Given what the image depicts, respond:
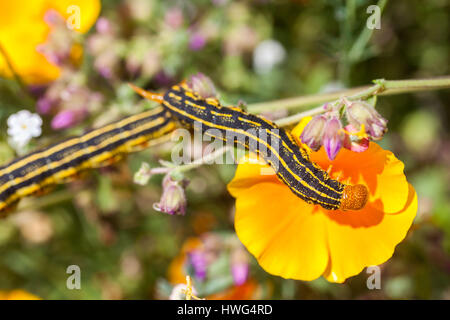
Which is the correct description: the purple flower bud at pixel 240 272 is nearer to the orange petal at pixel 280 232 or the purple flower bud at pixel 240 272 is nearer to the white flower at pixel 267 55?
the orange petal at pixel 280 232

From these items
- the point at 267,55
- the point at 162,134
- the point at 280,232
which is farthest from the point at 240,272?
the point at 267,55

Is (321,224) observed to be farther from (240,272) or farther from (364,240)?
(240,272)

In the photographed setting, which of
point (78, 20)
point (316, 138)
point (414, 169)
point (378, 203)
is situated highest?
point (78, 20)

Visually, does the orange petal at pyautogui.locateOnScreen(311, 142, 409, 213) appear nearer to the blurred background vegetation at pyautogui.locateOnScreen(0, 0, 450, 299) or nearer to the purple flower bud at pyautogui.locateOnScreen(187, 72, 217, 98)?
the purple flower bud at pyautogui.locateOnScreen(187, 72, 217, 98)

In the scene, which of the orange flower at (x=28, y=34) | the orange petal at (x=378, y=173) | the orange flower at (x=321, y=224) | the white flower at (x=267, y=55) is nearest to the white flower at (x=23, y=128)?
the orange flower at (x=28, y=34)

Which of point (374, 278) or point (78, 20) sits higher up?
point (78, 20)
